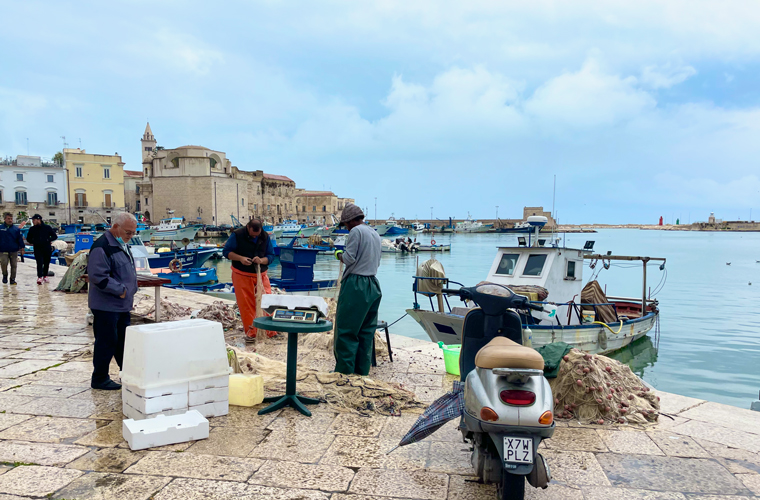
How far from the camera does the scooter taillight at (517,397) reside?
246cm

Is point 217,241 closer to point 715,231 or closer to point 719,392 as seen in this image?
point 719,392

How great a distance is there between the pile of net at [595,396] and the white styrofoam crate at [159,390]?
2.74 meters

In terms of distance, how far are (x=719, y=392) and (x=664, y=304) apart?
12.7 metres

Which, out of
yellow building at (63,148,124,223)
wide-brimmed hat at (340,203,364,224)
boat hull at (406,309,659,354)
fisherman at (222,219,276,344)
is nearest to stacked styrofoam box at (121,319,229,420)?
wide-brimmed hat at (340,203,364,224)

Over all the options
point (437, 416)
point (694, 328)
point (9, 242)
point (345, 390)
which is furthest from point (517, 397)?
point (694, 328)

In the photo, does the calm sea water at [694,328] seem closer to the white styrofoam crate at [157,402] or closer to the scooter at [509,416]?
the scooter at [509,416]

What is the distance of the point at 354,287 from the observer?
4535 mm

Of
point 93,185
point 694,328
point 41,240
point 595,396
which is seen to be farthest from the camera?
point 93,185

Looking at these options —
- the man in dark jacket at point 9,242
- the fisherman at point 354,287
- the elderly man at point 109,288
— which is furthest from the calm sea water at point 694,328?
the elderly man at point 109,288

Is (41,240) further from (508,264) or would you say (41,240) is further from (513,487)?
(513,487)

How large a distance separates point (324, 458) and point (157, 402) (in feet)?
4.00

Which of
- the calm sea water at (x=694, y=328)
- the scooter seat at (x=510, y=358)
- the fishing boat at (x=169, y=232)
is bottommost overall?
the calm sea water at (x=694, y=328)

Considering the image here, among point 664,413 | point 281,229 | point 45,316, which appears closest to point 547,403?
point 664,413

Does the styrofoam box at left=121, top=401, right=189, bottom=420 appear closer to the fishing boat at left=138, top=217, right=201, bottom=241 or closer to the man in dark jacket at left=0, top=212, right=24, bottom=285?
the man in dark jacket at left=0, top=212, right=24, bottom=285
